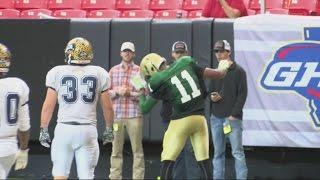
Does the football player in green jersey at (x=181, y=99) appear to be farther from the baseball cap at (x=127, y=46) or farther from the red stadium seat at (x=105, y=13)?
the red stadium seat at (x=105, y=13)

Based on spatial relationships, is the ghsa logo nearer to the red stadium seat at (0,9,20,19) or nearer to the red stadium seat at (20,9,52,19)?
the red stadium seat at (20,9,52,19)

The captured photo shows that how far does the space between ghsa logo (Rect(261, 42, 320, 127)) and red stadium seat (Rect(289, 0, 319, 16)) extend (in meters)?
1.29

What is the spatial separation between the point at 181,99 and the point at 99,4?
16.6ft

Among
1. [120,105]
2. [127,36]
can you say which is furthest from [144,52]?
[120,105]

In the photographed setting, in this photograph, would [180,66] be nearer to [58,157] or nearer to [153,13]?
[58,157]

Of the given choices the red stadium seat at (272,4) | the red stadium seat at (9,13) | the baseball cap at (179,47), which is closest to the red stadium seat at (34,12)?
the red stadium seat at (9,13)

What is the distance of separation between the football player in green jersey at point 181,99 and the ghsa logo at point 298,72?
1856 mm

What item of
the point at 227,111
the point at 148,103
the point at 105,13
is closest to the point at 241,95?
the point at 227,111

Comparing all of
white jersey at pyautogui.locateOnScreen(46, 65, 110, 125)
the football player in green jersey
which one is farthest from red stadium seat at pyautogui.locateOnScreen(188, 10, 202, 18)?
white jersey at pyautogui.locateOnScreen(46, 65, 110, 125)

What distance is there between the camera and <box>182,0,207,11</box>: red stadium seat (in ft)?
41.4

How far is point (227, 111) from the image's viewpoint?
9.60m

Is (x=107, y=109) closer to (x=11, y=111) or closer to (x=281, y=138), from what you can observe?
(x=11, y=111)

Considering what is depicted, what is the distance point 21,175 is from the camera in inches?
430

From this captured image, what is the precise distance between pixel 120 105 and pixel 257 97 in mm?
1834
